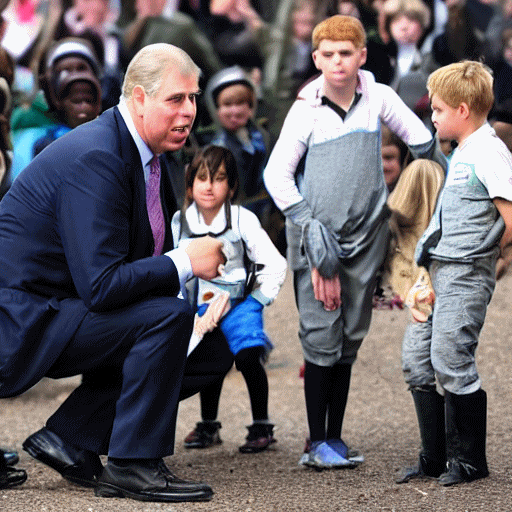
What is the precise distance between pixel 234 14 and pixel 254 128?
166cm

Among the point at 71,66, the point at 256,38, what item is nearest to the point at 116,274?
the point at 71,66

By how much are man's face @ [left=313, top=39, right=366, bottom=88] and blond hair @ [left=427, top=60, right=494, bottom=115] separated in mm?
397

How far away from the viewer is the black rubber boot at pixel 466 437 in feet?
13.7

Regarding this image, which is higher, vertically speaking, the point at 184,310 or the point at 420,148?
the point at 420,148

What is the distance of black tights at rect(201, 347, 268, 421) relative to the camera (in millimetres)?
4832

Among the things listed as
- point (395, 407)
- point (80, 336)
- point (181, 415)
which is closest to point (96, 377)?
point (80, 336)

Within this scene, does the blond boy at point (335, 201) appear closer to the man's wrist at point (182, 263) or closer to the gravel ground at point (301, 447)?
the gravel ground at point (301, 447)

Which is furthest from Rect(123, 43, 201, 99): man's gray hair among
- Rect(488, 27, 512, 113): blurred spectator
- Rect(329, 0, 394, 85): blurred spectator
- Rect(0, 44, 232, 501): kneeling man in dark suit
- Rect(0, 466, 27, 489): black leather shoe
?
Rect(488, 27, 512, 113): blurred spectator

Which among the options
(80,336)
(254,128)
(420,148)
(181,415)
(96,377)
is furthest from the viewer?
(254,128)

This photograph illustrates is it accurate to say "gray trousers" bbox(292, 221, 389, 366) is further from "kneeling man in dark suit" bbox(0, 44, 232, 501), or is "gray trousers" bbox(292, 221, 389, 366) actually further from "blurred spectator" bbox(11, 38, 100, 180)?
"blurred spectator" bbox(11, 38, 100, 180)

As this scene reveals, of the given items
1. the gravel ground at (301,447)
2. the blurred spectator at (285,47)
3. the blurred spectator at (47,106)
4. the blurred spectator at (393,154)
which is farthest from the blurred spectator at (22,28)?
the blurred spectator at (393,154)

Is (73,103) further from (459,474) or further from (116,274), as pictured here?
(459,474)

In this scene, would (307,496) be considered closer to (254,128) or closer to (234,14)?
(254,128)

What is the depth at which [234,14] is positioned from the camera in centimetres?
911
